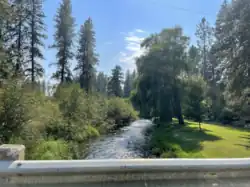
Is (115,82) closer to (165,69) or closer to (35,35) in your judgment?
(35,35)

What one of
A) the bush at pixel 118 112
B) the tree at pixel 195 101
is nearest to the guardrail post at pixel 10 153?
the tree at pixel 195 101

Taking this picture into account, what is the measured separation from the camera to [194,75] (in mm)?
19906

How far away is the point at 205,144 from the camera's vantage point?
10.8 m

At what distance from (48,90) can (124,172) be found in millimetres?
17748

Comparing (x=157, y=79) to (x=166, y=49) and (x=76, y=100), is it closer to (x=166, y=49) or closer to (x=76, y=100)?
(x=166, y=49)

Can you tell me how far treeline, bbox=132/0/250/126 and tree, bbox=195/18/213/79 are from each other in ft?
27.3

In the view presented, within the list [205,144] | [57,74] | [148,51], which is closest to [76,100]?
[205,144]

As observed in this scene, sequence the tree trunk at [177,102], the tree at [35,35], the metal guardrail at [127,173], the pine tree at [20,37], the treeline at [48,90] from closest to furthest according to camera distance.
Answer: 1. the metal guardrail at [127,173]
2. the treeline at [48,90]
3. the tree trunk at [177,102]
4. the pine tree at [20,37]
5. the tree at [35,35]

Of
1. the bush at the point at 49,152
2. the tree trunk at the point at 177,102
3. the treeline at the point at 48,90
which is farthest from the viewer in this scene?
the tree trunk at the point at 177,102

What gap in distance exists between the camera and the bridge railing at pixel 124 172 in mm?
1923

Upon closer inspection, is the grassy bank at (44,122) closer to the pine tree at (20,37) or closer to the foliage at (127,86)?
the pine tree at (20,37)

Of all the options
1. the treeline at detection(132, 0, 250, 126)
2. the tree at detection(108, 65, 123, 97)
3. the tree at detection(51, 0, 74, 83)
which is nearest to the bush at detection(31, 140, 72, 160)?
the treeline at detection(132, 0, 250, 126)

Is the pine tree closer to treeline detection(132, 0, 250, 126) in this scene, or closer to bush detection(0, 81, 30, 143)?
treeline detection(132, 0, 250, 126)

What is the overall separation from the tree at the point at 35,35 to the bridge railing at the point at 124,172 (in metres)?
23.1
